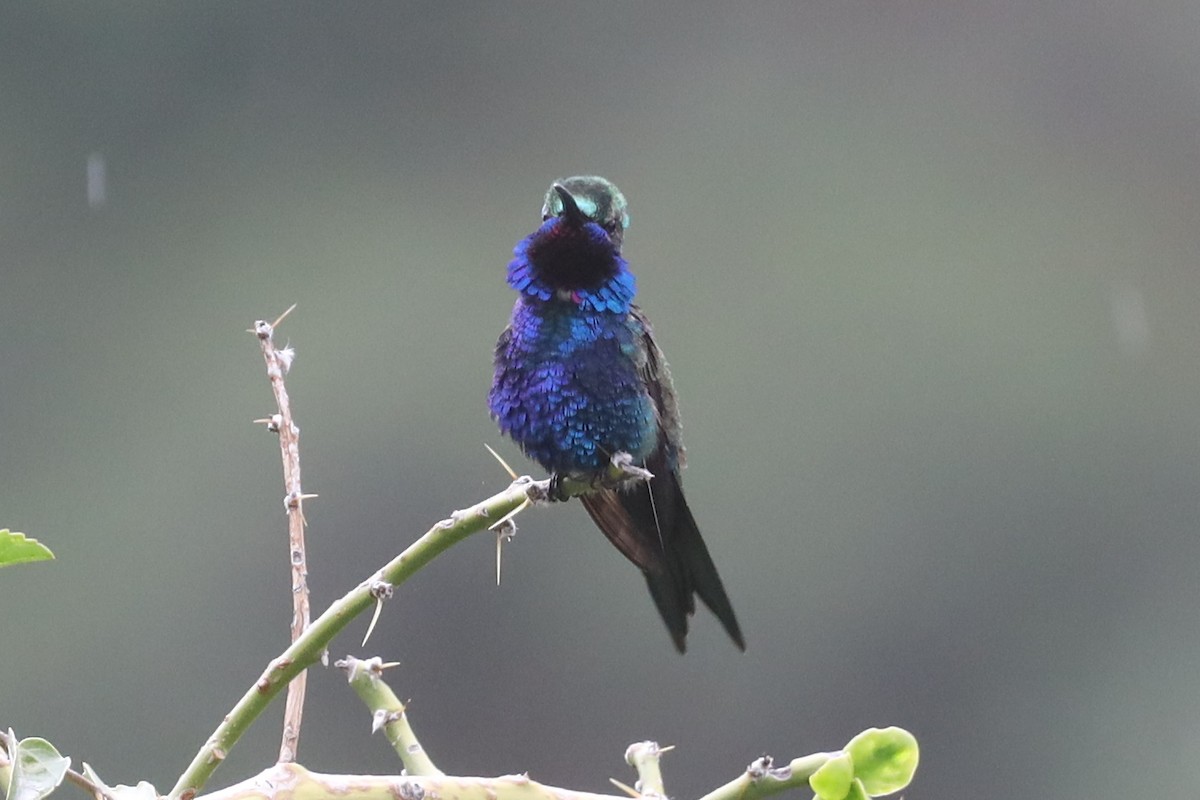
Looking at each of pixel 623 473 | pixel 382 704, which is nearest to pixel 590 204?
pixel 623 473

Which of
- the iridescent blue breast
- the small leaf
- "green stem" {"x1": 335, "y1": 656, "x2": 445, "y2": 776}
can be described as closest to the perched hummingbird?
the iridescent blue breast

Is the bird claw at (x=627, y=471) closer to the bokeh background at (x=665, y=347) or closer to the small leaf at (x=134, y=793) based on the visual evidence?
the small leaf at (x=134, y=793)

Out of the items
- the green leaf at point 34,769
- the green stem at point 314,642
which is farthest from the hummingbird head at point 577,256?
the green leaf at point 34,769

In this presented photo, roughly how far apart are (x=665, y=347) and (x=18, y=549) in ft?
43.8

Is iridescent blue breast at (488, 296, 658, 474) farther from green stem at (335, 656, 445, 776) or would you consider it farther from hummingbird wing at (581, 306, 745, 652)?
green stem at (335, 656, 445, 776)

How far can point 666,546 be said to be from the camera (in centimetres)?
243

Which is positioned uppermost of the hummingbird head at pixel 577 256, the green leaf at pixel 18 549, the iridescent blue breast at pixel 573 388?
the hummingbird head at pixel 577 256

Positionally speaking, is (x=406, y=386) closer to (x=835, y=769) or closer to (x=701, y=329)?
(x=701, y=329)

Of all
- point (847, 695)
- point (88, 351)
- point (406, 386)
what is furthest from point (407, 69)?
point (847, 695)

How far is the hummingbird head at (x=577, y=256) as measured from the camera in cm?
262

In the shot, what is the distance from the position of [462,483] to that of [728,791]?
12.5 meters

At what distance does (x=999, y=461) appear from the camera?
16000mm

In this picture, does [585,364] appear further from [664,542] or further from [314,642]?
[314,642]

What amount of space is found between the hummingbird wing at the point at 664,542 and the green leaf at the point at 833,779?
0.97 metres
